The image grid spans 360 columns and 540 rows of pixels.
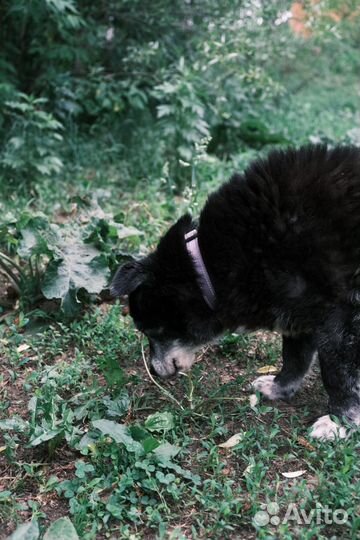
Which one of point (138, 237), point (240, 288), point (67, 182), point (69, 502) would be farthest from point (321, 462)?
point (67, 182)

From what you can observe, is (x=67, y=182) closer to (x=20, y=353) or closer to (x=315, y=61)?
(x=20, y=353)

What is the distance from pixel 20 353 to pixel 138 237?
144 centimetres

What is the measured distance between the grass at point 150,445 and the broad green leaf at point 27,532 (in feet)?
0.53

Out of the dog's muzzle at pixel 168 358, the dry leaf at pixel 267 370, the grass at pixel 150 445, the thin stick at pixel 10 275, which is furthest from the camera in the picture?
the thin stick at pixel 10 275

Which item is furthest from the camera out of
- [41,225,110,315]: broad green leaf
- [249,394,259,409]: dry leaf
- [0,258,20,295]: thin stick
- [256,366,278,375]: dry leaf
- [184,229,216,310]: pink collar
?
[0,258,20,295]: thin stick

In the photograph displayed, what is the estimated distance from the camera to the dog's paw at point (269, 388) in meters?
3.68

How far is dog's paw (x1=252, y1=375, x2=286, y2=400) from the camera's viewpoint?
12.1 feet

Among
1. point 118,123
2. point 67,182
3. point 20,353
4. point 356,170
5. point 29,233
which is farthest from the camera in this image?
point 118,123

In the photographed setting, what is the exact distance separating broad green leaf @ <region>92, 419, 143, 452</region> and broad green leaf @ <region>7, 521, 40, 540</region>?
557mm

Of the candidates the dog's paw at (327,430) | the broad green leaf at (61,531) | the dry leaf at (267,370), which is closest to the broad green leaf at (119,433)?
the broad green leaf at (61,531)

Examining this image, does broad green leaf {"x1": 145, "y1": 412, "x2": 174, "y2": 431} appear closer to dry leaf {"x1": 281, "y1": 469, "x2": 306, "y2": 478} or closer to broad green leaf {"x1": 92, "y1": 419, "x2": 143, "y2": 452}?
broad green leaf {"x1": 92, "y1": 419, "x2": 143, "y2": 452}

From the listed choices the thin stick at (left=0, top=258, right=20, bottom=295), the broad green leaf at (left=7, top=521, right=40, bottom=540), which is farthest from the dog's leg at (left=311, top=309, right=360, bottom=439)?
the thin stick at (left=0, top=258, right=20, bottom=295)

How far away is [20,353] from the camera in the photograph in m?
4.07

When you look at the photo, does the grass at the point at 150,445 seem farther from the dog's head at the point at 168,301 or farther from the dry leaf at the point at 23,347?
the dog's head at the point at 168,301
